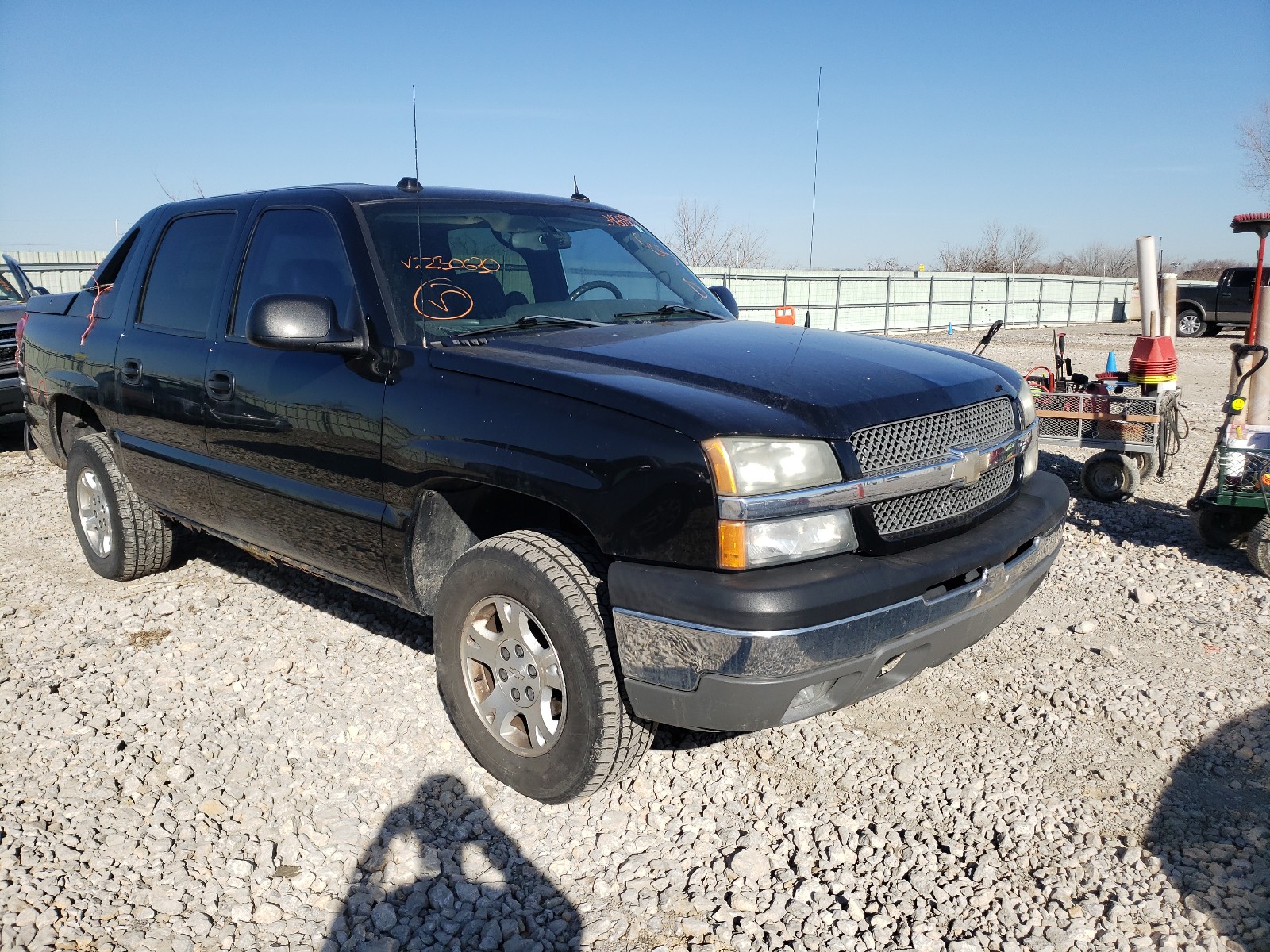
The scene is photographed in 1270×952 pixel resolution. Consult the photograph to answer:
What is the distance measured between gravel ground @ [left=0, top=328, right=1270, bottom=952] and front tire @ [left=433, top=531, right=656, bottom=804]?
182 mm

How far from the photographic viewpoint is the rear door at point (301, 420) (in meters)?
3.45

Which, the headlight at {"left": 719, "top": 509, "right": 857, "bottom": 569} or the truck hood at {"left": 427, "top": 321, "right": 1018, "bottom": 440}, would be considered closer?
the headlight at {"left": 719, "top": 509, "right": 857, "bottom": 569}

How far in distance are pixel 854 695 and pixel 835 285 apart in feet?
77.9

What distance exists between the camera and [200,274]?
14.3 feet

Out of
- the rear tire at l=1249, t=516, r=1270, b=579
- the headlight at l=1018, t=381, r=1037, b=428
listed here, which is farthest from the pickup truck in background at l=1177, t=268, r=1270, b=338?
the headlight at l=1018, t=381, r=1037, b=428

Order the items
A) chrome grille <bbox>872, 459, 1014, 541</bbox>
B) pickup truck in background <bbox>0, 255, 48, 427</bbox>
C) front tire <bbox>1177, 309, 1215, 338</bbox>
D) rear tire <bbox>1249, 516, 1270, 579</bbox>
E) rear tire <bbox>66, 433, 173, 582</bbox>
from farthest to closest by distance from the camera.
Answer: front tire <bbox>1177, 309, 1215, 338</bbox> → pickup truck in background <bbox>0, 255, 48, 427</bbox> → rear tire <bbox>1249, 516, 1270, 579</bbox> → rear tire <bbox>66, 433, 173, 582</bbox> → chrome grille <bbox>872, 459, 1014, 541</bbox>

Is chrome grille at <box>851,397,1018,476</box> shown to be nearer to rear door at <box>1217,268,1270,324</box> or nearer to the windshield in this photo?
the windshield

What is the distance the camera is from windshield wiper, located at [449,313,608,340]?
11.2 ft

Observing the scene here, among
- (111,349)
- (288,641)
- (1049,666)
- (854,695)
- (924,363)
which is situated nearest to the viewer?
(854,695)

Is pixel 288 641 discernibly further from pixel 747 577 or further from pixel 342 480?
pixel 747 577

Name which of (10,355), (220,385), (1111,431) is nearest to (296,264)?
(220,385)

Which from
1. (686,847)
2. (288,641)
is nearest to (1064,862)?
(686,847)

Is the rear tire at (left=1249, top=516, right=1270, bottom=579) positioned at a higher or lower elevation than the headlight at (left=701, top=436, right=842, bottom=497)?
lower

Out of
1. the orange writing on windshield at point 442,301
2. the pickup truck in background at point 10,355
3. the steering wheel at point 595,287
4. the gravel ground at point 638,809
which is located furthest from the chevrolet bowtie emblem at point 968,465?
the pickup truck in background at point 10,355
